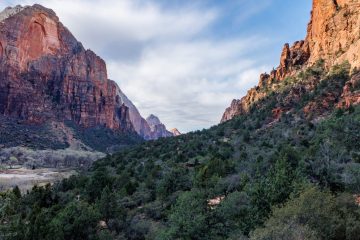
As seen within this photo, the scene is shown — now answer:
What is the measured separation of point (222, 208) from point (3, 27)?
6624 inches

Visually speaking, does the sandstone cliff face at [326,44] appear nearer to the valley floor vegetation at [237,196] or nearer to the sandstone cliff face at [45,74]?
the valley floor vegetation at [237,196]

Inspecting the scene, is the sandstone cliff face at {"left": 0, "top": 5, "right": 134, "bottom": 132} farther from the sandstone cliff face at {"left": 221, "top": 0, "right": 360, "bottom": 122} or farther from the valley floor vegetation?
the valley floor vegetation

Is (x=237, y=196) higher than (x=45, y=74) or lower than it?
lower

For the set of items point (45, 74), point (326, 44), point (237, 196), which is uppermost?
point (45, 74)

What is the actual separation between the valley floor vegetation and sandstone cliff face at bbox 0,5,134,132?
11342cm

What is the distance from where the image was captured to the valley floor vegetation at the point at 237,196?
1902 cm

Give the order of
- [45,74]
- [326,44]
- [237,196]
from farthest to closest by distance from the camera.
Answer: [45,74] < [326,44] < [237,196]

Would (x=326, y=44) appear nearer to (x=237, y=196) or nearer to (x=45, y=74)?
(x=237, y=196)

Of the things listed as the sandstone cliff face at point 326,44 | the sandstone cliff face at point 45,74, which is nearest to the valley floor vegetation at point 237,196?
the sandstone cliff face at point 326,44

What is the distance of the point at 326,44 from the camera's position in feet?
236

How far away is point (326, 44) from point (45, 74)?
5458 inches

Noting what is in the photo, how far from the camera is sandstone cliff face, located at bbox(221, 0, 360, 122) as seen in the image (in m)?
64.1

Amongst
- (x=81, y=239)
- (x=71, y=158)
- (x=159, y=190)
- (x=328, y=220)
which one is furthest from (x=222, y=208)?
(x=71, y=158)

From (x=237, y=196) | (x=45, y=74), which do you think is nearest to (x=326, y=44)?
(x=237, y=196)
